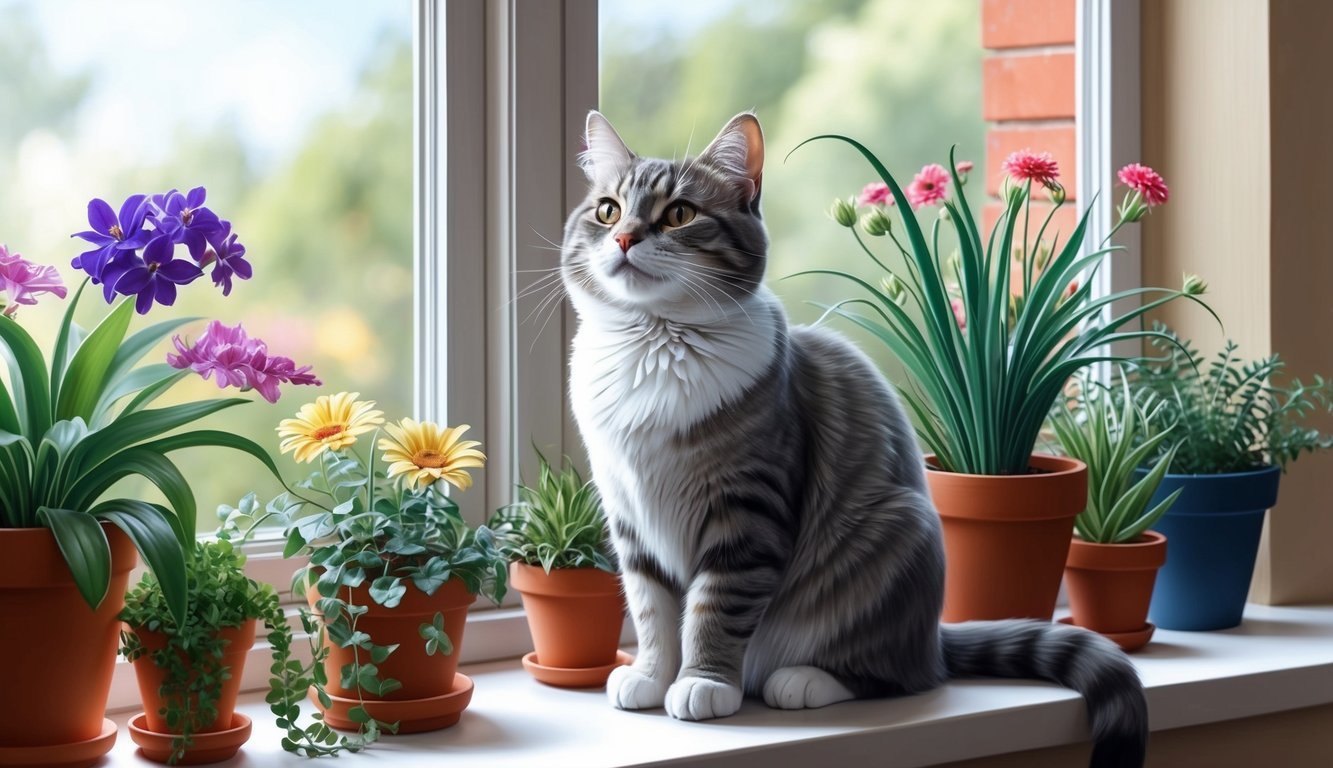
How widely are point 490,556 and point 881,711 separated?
1.50 ft

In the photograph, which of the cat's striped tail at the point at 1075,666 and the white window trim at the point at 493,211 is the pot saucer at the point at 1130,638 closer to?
the cat's striped tail at the point at 1075,666

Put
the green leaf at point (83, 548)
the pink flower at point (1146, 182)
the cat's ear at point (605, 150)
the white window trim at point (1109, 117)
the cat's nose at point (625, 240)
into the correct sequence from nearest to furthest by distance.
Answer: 1. the green leaf at point (83, 548)
2. the cat's nose at point (625, 240)
3. the cat's ear at point (605, 150)
4. the pink flower at point (1146, 182)
5. the white window trim at point (1109, 117)

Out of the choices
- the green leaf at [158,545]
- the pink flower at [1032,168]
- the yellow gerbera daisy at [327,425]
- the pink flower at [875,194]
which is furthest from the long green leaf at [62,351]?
the pink flower at [1032,168]

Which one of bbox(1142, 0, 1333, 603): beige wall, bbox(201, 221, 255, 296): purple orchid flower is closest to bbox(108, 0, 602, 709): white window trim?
bbox(201, 221, 255, 296): purple orchid flower

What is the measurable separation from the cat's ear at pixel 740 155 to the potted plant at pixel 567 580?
40 cm

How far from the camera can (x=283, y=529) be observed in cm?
154

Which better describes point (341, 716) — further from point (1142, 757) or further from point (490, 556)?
point (1142, 757)

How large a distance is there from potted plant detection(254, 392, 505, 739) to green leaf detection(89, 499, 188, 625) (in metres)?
0.17

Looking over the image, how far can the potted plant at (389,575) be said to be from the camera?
130 cm

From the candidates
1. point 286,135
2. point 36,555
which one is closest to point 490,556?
point 36,555

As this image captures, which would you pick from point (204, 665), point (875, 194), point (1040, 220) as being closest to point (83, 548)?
point (204, 665)

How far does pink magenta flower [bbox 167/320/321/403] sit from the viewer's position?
3.84ft

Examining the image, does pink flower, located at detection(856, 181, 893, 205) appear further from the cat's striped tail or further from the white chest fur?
the cat's striped tail

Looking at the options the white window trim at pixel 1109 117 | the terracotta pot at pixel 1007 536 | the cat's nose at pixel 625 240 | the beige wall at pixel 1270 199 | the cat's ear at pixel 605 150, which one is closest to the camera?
the cat's nose at pixel 625 240
